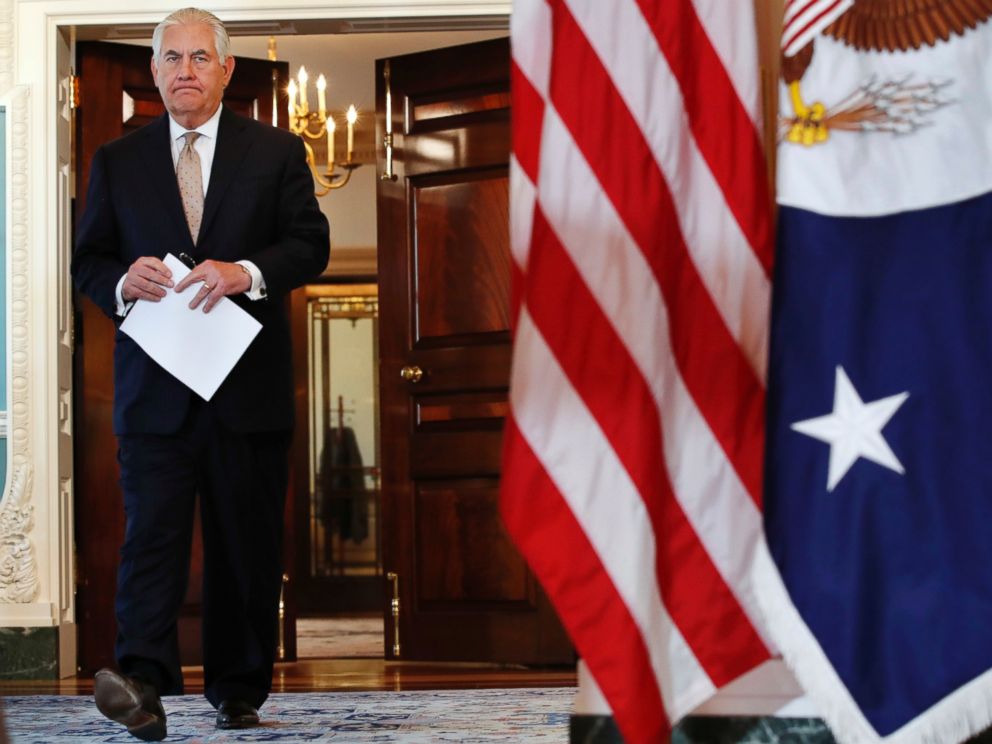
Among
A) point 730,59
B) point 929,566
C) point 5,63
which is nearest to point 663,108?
point 730,59

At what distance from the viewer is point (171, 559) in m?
2.70

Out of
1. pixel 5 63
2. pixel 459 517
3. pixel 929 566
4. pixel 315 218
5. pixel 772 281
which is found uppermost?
pixel 5 63

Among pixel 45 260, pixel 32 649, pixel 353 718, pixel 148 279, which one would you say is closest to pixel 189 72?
pixel 148 279

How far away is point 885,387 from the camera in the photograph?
1563 millimetres

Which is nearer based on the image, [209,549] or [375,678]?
[209,549]

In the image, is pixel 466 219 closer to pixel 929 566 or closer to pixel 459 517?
pixel 459 517

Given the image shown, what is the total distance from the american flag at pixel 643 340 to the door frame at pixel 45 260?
3.08 metres

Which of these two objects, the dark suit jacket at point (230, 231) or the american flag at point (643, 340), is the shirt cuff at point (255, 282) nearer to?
the dark suit jacket at point (230, 231)

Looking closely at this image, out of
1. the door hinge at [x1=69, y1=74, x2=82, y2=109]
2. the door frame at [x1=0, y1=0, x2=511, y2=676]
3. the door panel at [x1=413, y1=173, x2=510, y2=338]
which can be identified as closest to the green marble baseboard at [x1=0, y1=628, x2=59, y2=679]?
the door frame at [x1=0, y1=0, x2=511, y2=676]

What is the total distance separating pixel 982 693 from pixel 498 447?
3448 mm

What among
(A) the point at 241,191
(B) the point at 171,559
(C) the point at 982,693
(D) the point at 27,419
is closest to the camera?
(C) the point at 982,693

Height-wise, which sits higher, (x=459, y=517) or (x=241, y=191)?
(x=241, y=191)

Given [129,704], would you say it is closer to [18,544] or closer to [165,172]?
[165,172]

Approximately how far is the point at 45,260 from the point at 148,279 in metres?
2.14
